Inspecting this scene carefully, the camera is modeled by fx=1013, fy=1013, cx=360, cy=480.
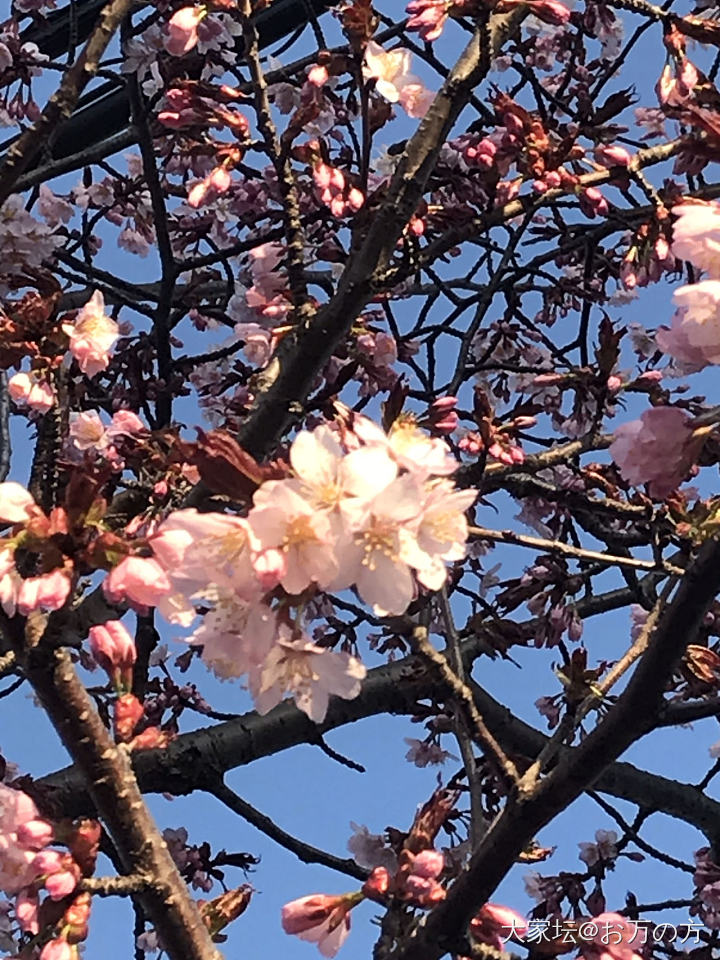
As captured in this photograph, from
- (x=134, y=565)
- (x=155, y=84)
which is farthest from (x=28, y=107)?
(x=134, y=565)

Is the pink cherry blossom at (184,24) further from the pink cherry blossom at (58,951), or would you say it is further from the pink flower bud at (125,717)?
the pink cherry blossom at (58,951)

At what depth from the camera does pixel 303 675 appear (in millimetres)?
1264

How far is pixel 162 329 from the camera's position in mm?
3092

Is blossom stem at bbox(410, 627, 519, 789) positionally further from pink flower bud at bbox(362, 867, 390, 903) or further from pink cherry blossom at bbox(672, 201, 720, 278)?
pink cherry blossom at bbox(672, 201, 720, 278)

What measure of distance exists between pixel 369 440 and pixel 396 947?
0.75 metres

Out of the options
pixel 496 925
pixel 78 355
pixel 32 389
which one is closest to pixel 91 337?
pixel 78 355

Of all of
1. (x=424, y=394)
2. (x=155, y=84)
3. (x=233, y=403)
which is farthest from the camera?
(x=155, y=84)

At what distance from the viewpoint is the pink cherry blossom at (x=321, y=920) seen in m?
1.42

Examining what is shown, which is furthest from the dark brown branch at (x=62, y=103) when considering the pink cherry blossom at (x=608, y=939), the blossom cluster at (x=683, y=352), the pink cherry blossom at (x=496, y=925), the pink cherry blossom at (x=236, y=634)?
the pink cherry blossom at (x=608, y=939)

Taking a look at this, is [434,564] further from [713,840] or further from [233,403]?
[713,840]

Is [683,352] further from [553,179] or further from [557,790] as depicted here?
[553,179]

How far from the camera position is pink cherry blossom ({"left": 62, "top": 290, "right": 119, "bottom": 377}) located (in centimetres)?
194

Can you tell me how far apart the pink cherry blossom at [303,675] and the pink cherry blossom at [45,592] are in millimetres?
243

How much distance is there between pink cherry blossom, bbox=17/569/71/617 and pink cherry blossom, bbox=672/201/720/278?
2.72 ft
